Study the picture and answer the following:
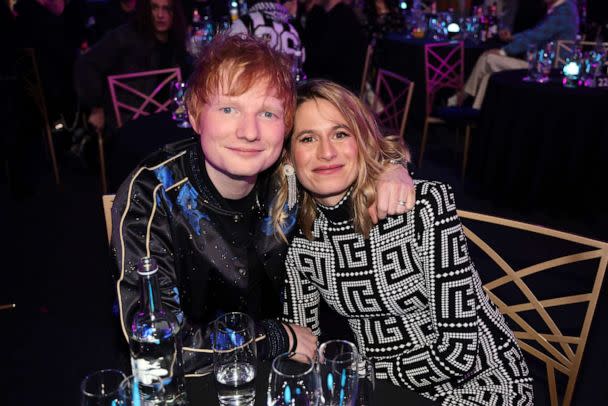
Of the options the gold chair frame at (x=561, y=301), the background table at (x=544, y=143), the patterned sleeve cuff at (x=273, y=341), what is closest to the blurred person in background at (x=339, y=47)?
the background table at (x=544, y=143)

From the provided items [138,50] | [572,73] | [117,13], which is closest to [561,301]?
[572,73]

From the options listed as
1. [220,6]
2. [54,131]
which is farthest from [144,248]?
[220,6]

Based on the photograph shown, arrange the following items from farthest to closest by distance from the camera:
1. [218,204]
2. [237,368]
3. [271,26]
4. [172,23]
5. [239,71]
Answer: [172,23] < [271,26] < [218,204] < [239,71] < [237,368]

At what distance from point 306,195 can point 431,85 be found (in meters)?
4.18

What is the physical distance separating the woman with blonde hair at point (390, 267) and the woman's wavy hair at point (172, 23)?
2965 millimetres

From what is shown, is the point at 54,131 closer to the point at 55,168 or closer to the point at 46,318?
the point at 55,168

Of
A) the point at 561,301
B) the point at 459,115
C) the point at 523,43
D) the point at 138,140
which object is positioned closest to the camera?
the point at 561,301

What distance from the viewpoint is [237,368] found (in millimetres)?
1146

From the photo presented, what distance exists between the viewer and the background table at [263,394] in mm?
1165

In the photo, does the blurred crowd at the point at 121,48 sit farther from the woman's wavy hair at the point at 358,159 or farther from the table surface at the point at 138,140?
the woman's wavy hair at the point at 358,159

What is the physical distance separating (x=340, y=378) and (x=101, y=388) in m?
0.41

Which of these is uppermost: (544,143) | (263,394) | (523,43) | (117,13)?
(117,13)

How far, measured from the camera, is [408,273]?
5.23 feet

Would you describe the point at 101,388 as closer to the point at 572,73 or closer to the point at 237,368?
the point at 237,368
